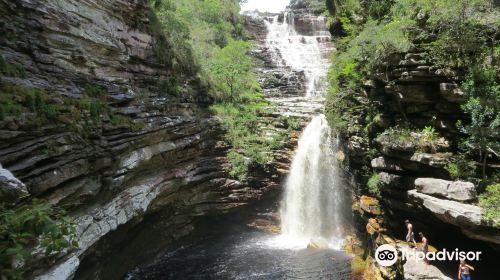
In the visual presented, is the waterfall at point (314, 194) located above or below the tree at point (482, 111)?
below

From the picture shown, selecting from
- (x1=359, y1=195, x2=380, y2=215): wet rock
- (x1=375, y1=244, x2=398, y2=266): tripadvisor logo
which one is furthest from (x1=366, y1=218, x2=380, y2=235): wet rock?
(x1=375, y1=244, x2=398, y2=266): tripadvisor logo

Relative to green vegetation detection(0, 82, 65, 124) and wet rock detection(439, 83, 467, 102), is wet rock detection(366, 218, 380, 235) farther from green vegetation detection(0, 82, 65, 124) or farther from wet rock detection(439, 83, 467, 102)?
green vegetation detection(0, 82, 65, 124)

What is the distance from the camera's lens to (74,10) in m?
13.1

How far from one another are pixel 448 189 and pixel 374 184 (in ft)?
14.6

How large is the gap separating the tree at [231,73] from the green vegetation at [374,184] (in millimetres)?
11969

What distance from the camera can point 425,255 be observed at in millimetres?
11344

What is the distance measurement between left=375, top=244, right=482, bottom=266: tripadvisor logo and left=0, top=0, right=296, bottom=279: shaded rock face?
8.85 m

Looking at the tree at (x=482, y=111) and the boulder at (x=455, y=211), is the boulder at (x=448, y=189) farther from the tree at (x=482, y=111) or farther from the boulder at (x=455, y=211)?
the tree at (x=482, y=111)

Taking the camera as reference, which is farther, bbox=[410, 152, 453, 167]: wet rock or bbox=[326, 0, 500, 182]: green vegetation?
bbox=[410, 152, 453, 167]: wet rock

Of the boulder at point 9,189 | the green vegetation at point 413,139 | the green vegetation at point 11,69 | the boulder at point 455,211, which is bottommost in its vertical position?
the boulder at point 455,211

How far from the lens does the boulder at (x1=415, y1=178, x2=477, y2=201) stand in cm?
1023

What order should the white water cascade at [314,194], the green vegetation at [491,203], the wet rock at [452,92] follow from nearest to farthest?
the green vegetation at [491,203]
the wet rock at [452,92]
the white water cascade at [314,194]

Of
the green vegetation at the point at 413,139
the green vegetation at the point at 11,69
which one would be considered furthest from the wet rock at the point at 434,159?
the green vegetation at the point at 11,69

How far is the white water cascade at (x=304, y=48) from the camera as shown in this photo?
2719cm
